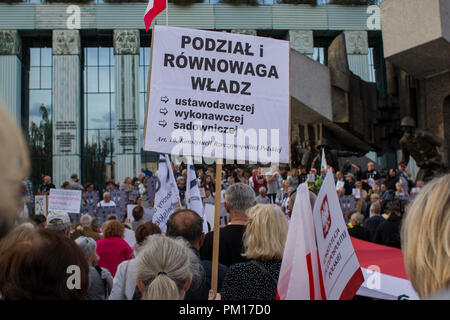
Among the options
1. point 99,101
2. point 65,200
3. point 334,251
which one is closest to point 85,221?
point 65,200

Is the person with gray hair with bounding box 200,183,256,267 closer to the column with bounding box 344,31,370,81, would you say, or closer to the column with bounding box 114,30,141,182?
the column with bounding box 114,30,141,182

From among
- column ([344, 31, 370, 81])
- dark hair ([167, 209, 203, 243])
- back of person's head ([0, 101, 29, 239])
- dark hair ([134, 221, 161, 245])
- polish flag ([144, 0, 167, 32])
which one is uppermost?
column ([344, 31, 370, 81])

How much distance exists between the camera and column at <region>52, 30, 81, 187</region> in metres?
29.4

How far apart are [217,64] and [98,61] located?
1180 inches

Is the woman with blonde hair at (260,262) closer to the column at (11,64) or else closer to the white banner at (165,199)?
the white banner at (165,199)

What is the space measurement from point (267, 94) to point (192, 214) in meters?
1.18

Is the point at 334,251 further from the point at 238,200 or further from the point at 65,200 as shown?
the point at 65,200

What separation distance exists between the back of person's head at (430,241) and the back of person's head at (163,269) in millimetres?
1040

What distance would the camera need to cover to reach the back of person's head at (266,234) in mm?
2934

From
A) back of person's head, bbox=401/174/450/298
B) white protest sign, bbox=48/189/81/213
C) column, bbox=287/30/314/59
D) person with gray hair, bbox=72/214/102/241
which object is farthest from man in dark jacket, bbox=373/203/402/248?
column, bbox=287/30/314/59

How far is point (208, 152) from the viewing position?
4078 millimetres

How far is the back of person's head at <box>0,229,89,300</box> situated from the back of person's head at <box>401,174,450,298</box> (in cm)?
105

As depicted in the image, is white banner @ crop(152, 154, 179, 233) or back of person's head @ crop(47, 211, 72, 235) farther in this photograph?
white banner @ crop(152, 154, 179, 233)

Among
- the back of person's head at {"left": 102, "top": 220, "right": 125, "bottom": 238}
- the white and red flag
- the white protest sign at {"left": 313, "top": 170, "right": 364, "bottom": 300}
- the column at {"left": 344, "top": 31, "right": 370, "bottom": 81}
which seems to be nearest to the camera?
the white and red flag
